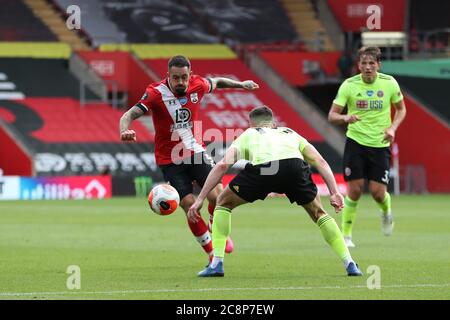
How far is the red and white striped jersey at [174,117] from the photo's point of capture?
43.8 feet

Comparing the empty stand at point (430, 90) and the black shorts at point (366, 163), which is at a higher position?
the black shorts at point (366, 163)

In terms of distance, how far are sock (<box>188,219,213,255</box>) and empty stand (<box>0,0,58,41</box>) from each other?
33.4 meters

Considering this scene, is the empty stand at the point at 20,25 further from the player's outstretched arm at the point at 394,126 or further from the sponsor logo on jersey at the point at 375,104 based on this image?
the player's outstretched arm at the point at 394,126

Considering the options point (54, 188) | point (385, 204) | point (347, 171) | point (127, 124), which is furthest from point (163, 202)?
point (54, 188)

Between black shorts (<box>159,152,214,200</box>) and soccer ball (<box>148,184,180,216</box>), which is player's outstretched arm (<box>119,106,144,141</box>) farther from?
black shorts (<box>159,152,214,200</box>)

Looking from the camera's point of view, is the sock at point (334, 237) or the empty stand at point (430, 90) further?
the empty stand at point (430, 90)

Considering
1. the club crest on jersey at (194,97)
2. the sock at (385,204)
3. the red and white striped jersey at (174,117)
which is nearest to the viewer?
the red and white striped jersey at (174,117)

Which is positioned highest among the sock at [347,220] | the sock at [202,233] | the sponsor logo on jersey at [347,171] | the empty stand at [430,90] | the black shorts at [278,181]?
the black shorts at [278,181]

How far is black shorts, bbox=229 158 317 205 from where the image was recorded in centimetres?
1207

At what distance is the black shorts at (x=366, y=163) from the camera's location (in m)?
16.7

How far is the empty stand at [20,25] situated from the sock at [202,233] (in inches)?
1313

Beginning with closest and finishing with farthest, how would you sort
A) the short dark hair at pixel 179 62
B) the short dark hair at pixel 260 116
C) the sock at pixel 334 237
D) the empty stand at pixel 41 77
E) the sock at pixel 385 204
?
the short dark hair at pixel 260 116 → the sock at pixel 334 237 → the short dark hair at pixel 179 62 → the sock at pixel 385 204 → the empty stand at pixel 41 77
